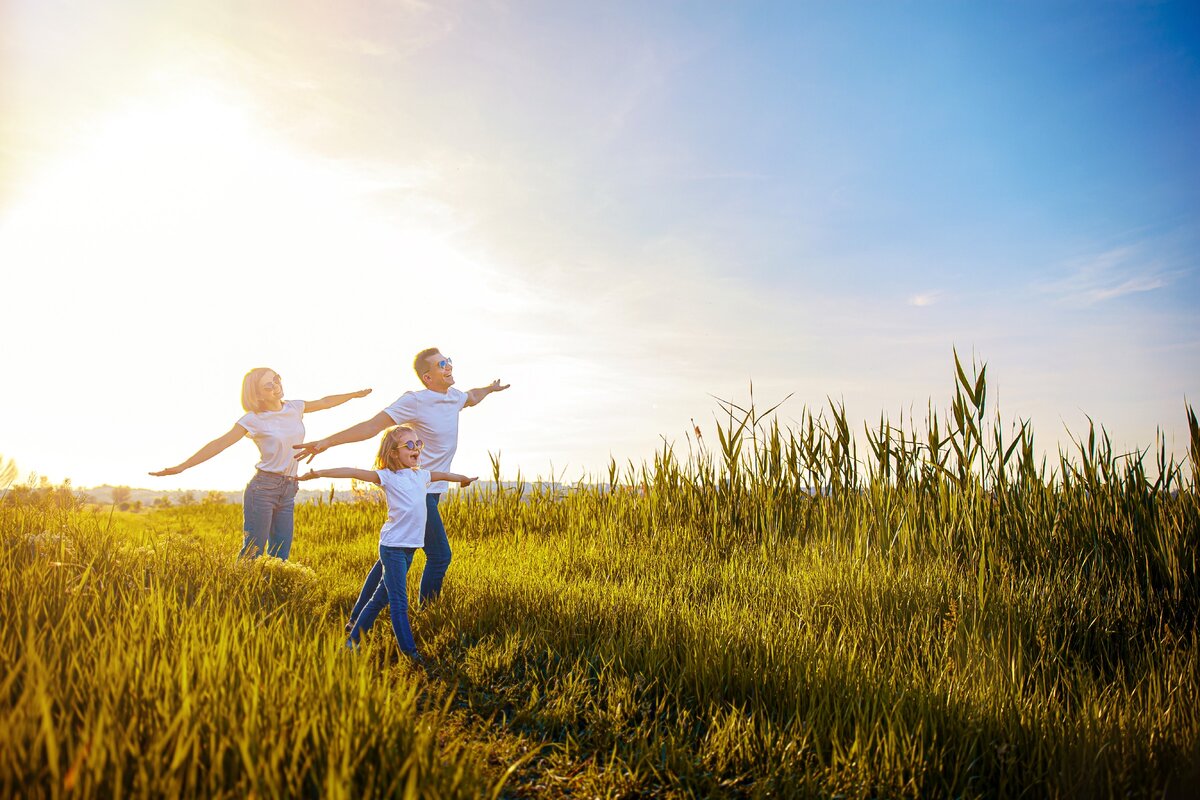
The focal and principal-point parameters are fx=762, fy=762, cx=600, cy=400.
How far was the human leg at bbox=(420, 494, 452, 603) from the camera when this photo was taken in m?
5.11

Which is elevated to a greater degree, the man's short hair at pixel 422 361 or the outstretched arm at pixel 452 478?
the man's short hair at pixel 422 361

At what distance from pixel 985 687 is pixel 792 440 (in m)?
4.54

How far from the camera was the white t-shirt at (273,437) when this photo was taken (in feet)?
20.7

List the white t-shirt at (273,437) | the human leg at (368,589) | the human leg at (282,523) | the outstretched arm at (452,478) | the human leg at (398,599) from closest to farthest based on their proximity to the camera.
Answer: the human leg at (398,599)
the human leg at (368,589)
the outstretched arm at (452,478)
the white t-shirt at (273,437)
the human leg at (282,523)

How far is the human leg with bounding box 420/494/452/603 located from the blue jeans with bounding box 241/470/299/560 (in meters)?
1.77

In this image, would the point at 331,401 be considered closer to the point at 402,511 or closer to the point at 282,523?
the point at 282,523

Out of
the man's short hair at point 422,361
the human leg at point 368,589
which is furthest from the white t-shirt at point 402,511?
the man's short hair at point 422,361

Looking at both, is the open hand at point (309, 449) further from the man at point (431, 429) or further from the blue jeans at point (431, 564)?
the blue jeans at point (431, 564)

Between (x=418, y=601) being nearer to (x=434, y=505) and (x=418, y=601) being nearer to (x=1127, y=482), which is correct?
(x=434, y=505)

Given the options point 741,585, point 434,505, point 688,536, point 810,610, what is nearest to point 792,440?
point 688,536

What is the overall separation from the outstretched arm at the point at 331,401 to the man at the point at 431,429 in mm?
1774

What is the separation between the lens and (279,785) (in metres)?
2.08

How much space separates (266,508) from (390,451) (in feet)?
7.73

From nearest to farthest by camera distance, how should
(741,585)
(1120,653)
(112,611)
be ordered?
(112,611) < (1120,653) < (741,585)
